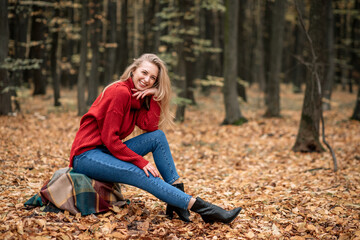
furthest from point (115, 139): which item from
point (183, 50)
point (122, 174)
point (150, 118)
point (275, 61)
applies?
point (275, 61)

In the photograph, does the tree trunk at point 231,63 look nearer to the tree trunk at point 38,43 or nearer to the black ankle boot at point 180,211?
the tree trunk at point 38,43

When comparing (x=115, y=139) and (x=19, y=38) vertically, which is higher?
(x=19, y=38)

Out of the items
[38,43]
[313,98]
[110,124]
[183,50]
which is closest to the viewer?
[110,124]

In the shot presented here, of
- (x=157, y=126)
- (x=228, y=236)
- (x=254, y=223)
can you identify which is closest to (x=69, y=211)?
(x=157, y=126)

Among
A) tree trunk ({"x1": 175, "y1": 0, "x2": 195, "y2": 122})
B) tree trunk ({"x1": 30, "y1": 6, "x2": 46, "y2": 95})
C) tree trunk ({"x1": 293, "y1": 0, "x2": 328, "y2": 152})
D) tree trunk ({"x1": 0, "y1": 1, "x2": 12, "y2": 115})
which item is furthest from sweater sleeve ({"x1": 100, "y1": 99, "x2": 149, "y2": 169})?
tree trunk ({"x1": 30, "y1": 6, "x2": 46, "y2": 95})

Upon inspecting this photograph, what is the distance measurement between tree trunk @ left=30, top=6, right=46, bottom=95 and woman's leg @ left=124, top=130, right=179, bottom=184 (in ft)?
27.8

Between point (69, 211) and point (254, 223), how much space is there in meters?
1.98

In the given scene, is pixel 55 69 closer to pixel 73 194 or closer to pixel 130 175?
pixel 73 194

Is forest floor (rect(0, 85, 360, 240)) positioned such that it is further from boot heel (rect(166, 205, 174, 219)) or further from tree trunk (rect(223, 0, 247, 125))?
tree trunk (rect(223, 0, 247, 125))

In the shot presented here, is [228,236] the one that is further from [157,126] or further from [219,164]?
[219,164]

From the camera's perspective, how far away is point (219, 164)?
6.12 meters

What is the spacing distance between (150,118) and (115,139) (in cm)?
54

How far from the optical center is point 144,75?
11.1 feet

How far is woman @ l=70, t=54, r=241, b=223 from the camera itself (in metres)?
3.04
